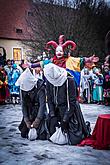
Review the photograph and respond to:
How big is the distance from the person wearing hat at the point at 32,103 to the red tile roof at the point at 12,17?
17716mm

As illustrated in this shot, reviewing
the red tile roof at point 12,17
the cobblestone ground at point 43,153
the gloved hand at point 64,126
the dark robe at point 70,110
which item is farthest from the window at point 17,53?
the gloved hand at point 64,126

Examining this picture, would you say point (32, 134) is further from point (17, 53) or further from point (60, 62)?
point (17, 53)

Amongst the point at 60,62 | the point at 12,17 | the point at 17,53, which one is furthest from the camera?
the point at 17,53

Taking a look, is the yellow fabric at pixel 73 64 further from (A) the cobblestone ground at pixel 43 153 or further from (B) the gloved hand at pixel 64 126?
(A) the cobblestone ground at pixel 43 153

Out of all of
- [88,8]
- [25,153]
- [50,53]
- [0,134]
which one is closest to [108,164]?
[25,153]

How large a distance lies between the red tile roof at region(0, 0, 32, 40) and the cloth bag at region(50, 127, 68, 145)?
720 inches

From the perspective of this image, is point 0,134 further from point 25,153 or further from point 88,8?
point 88,8

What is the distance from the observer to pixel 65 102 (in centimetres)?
534

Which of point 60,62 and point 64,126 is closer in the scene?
point 64,126

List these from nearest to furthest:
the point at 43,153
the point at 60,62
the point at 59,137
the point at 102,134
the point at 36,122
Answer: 1. the point at 43,153
2. the point at 102,134
3. the point at 59,137
4. the point at 36,122
5. the point at 60,62

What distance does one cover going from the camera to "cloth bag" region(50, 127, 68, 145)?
5.20 metres

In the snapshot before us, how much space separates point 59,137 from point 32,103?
2.85 ft

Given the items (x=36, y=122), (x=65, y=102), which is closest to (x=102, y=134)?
(x=65, y=102)

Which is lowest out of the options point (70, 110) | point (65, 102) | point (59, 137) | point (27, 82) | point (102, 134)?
point (59, 137)
